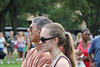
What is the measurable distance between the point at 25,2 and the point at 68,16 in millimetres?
18188

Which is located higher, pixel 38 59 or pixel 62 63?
pixel 62 63

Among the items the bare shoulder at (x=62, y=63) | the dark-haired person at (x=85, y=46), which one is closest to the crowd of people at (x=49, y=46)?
the bare shoulder at (x=62, y=63)

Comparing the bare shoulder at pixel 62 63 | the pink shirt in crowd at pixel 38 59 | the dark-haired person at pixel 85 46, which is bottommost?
the dark-haired person at pixel 85 46

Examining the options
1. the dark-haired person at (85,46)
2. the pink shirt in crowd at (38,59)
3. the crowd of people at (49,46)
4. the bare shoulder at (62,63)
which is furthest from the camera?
the dark-haired person at (85,46)

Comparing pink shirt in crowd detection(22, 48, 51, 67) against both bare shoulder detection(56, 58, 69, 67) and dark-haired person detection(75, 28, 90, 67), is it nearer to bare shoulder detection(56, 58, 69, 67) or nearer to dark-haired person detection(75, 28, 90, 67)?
bare shoulder detection(56, 58, 69, 67)

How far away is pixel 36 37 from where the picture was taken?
11.8 ft

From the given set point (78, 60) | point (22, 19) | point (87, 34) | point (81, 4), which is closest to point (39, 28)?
point (78, 60)

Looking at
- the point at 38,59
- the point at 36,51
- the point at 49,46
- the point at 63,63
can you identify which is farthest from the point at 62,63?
the point at 36,51

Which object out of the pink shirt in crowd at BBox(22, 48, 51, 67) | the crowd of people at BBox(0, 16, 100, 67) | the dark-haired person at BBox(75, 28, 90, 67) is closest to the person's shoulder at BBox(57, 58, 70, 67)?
the crowd of people at BBox(0, 16, 100, 67)

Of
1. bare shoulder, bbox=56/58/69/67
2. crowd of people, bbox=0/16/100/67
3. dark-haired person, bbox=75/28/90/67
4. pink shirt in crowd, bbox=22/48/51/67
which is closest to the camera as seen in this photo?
bare shoulder, bbox=56/58/69/67

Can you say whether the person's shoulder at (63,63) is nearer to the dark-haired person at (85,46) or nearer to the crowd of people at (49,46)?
the crowd of people at (49,46)

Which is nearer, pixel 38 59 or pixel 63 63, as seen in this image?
pixel 63 63

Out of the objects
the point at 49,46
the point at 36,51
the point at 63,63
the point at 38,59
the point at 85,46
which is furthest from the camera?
the point at 85,46

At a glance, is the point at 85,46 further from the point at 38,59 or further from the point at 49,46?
the point at 49,46
